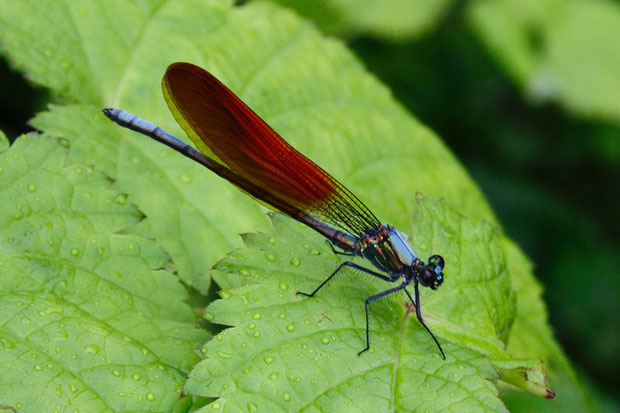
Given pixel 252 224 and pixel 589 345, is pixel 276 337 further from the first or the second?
pixel 589 345

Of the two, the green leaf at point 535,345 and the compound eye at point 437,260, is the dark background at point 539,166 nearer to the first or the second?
the green leaf at point 535,345

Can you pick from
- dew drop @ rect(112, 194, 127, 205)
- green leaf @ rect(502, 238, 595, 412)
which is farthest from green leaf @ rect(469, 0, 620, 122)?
dew drop @ rect(112, 194, 127, 205)

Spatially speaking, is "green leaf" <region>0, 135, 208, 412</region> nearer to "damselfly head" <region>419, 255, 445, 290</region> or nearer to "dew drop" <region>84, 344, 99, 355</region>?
"dew drop" <region>84, 344, 99, 355</region>

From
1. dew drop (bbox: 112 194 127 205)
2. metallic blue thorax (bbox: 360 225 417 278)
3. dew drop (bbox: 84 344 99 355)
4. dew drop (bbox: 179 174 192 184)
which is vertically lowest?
dew drop (bbox: 84 344 99 355)

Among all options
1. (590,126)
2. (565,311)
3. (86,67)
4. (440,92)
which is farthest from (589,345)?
(86,67)

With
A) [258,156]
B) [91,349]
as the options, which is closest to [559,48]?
[258,156]

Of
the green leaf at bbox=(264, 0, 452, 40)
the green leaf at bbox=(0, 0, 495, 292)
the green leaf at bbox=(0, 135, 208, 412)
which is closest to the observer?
the green leaf at bbox=(0, 135, 208, 412)
